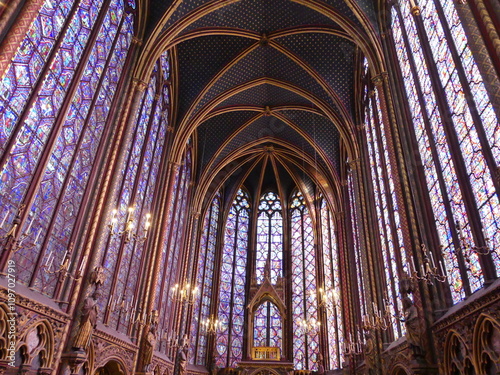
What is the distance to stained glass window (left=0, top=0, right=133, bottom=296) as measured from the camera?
8.05 meters

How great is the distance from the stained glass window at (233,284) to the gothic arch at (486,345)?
17974mm

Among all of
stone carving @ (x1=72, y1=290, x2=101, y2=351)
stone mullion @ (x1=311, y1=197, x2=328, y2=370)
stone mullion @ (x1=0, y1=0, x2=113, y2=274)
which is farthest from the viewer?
stone mullion @ (x1=311, y1=197, x2=328, y2=370)

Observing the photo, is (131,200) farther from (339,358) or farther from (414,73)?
(339,358)

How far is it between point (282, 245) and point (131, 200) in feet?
50.7

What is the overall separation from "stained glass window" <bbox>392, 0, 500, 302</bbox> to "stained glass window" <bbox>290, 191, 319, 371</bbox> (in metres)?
15.0

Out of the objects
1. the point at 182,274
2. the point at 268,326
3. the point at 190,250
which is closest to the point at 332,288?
the point at 268,326

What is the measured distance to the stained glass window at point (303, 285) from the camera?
2331cm

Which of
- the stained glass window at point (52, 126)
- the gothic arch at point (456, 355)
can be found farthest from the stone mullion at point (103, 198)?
the gothic arch at point (456, 355)

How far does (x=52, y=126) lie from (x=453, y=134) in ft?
30.9

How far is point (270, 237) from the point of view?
28062 mm

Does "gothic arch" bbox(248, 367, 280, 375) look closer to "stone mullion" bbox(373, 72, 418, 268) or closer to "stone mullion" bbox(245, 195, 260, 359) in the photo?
"stone mullion" bbox(245, 195, 260, 359)

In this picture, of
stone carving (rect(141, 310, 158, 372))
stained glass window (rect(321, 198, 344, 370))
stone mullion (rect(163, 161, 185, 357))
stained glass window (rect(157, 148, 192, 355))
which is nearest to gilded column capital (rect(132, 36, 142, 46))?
stone mullion (rect(163, 161, 185, 357))

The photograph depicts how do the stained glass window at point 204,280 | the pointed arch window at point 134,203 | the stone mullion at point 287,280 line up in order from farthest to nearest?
1. the stone mullion at point 287,280
2. the stained glass window at point 204,280
3. the pointed arch window at point 134,203

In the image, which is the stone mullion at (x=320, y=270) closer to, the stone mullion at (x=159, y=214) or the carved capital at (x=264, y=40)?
the stone mullion at (x=159, y=214)
